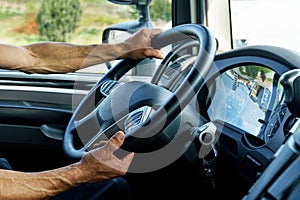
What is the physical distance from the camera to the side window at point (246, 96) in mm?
1328

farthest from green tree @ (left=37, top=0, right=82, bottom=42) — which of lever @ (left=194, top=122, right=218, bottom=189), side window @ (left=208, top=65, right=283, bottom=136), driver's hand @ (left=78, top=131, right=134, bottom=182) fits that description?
driver's hand @ (left=78, top=131, right=134, bottom=182)

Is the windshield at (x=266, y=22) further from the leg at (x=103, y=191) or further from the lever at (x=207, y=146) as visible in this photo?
the leg at (x=103, y=191)

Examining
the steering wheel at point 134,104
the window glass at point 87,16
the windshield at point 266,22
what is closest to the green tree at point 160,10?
the window glass at point 87,16

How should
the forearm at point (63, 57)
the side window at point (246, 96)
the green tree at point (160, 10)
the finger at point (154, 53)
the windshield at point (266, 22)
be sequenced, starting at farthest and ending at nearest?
the green tree at point (160, 10)
the windshield at point (266, 22)
the forearm at point (63, 57)
the finger at point (154, 53)
the side window at point (246, 96)

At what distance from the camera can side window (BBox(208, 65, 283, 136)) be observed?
4.36ft

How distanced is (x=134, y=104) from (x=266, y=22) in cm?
81

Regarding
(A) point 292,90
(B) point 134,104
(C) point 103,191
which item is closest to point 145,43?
(B) point 134,104

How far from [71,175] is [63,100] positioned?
1431 millimetres

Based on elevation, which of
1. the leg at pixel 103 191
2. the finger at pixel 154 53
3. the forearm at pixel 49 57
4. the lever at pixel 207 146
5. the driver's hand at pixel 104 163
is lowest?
the leg at pixel 103 191

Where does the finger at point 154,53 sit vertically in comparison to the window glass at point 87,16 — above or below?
above

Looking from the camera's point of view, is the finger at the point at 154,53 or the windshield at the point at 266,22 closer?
the finger at the point at 154,53

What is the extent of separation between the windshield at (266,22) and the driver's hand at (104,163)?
81cm

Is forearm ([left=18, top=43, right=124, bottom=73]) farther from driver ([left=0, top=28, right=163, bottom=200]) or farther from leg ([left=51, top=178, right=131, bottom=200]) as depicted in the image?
leg ([left=51, top=178, right=131, bottom=200])

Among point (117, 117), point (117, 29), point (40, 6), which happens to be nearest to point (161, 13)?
point (117, 29)
